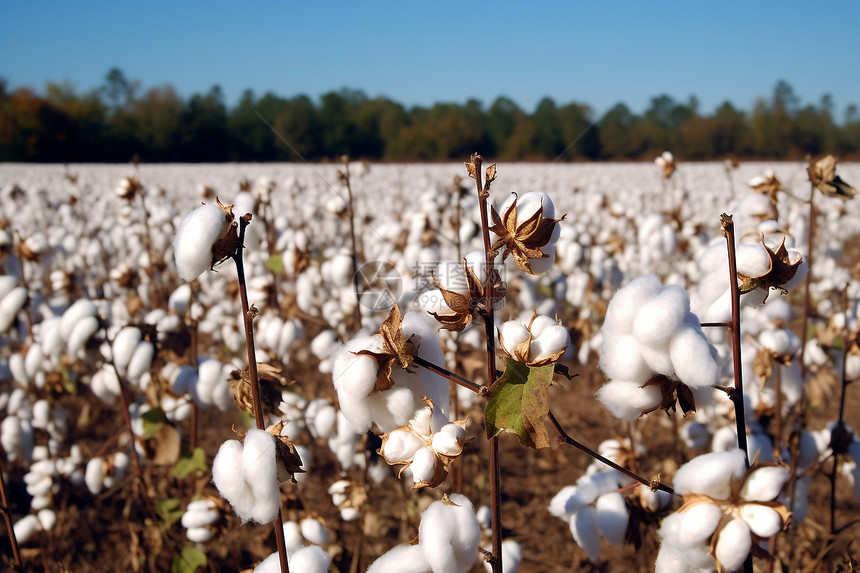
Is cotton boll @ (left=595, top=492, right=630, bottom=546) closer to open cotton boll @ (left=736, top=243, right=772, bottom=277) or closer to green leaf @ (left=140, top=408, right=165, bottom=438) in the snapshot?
open cotton boll @ (left=736, top=243, right=772, bottom=277)

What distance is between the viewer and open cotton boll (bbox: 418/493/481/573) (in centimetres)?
98

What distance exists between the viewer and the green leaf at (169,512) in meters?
2.67

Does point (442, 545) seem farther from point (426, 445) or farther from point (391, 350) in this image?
point (391, 350)

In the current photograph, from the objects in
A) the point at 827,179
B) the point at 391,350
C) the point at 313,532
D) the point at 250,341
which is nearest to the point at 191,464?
the point at 313,532

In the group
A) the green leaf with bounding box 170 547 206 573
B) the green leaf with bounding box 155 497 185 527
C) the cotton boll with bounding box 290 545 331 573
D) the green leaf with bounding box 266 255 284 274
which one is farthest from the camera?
the green leaf with bounding box 266 255 284 274

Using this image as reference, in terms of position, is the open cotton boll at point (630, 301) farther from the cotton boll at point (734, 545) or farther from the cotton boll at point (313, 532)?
the cotton boll at point (313, 532)

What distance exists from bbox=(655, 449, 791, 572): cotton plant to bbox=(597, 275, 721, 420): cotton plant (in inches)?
5.6

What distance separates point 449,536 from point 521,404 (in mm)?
258

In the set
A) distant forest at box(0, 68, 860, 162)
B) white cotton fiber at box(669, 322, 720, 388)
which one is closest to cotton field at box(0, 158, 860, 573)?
white cotton fiber at box(669, 322, 720, 388)

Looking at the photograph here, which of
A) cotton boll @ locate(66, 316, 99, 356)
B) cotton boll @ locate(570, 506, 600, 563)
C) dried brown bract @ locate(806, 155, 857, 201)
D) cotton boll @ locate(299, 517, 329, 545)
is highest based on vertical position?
dried brown bract @ locate(806, 155, 857, 201)

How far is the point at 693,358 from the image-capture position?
3.17 feet

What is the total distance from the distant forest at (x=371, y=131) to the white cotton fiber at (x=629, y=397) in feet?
88.6

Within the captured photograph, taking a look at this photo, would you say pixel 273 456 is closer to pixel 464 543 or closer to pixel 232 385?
pixel 464 543

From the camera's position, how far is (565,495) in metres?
Result: 1.65
